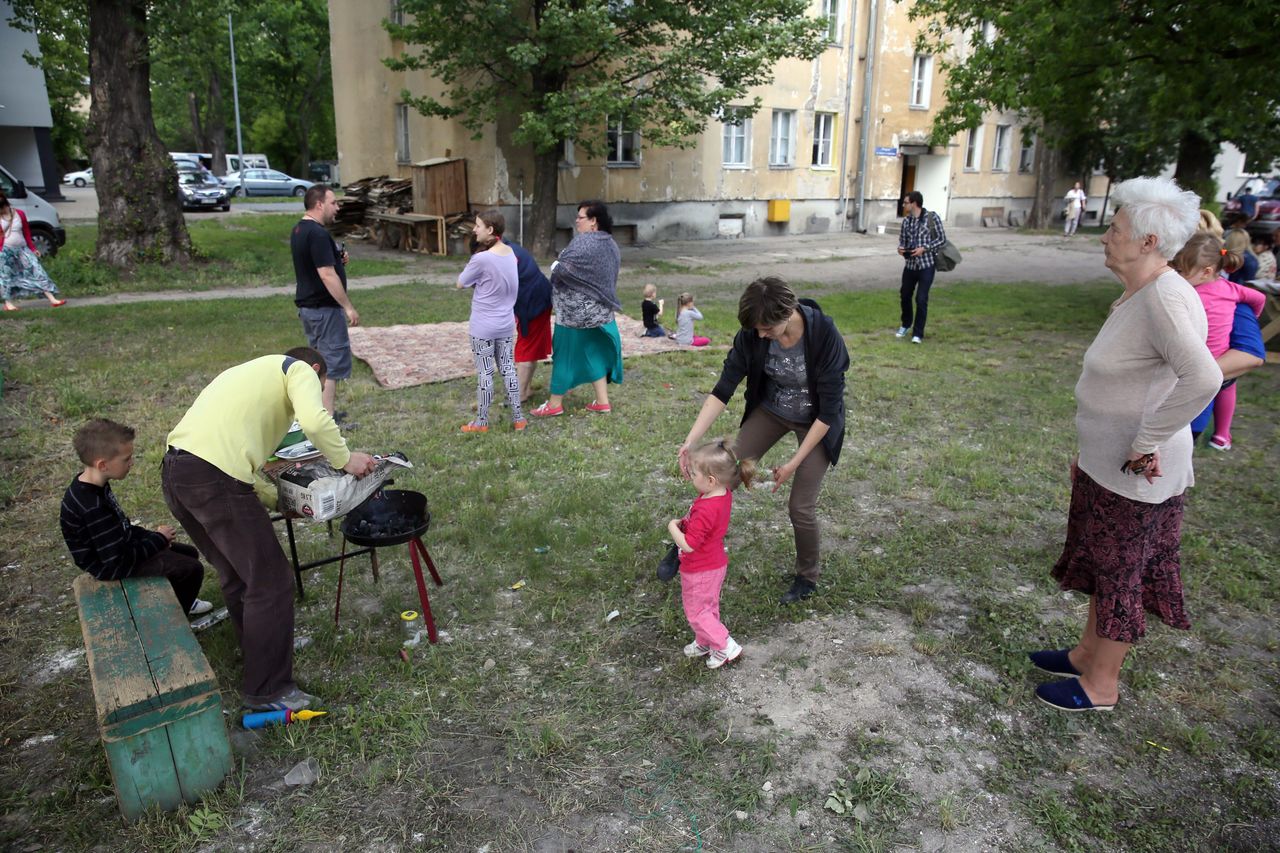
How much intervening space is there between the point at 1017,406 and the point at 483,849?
21.6ft

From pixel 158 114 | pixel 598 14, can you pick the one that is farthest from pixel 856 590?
pixel 158 114

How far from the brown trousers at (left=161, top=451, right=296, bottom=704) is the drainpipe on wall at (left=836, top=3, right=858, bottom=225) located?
2540 cm

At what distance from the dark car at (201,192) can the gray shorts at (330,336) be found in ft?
84.3

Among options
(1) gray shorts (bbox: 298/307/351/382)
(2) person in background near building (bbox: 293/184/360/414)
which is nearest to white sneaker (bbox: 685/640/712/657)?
(2) person in background near building (bbox: 293/184/360/414)

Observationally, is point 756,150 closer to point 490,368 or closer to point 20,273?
point 20,273

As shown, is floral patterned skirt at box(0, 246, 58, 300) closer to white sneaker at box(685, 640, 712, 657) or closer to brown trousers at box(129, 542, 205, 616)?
brown trousers at box(129, 542, 205, 616)

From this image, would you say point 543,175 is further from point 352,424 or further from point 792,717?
point 792,717

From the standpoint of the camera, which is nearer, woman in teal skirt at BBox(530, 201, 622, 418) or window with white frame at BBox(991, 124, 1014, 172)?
woman in teal skirt at BBox(530, 201, 622, 418)

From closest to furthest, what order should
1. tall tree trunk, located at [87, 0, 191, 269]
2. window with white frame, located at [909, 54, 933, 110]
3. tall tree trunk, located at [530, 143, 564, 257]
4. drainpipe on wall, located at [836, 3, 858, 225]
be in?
1. tall tree trunk, located at [87, 0, 191, 269]
2. tall tree trunk, located at [530, 143, 564, 257]
3. drainpipe on wall, located at [836, 3, 858, 225]
4. window with white frame, located at [909, 54, 933, 110]

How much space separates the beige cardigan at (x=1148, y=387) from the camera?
2.89 meters

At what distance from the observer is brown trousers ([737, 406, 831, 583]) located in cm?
404

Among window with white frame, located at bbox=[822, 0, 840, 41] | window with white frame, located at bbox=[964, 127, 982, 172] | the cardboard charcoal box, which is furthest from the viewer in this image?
window with white frame, located at bbox=[964, 127, 982, 172]

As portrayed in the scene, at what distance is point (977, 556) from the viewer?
4.91 meters

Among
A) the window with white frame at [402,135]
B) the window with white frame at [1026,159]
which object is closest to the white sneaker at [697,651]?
the window with white frame at [402,135]
